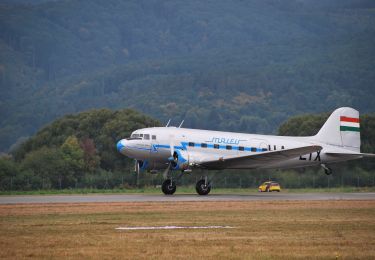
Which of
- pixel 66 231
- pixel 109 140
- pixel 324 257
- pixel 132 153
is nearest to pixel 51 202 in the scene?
pixel 132 153

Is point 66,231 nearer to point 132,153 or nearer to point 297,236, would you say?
point 297,236

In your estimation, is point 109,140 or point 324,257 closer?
point 324,257

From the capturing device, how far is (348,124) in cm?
4850

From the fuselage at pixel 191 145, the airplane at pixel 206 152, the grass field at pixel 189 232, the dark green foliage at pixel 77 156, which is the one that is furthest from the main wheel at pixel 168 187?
the dark green foliage at pixel 77 156

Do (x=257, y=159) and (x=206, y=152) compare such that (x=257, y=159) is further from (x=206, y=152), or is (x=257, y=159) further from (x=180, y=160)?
(x=180, y=160)

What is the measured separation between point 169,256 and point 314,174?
43.5 m

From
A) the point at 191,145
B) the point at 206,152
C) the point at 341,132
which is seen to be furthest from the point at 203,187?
the point at 341,132

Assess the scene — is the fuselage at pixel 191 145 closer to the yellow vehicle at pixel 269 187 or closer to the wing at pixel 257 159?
the wing at pixel 257 159

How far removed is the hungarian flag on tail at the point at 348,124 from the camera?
4822 centimetres

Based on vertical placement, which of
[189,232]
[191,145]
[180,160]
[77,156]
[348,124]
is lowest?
[189,232]

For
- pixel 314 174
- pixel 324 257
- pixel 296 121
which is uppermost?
pixel 296 121

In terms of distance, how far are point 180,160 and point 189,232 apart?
18.6m

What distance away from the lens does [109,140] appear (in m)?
82.2

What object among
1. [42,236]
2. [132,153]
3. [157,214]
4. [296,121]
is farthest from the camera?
[296,121]
